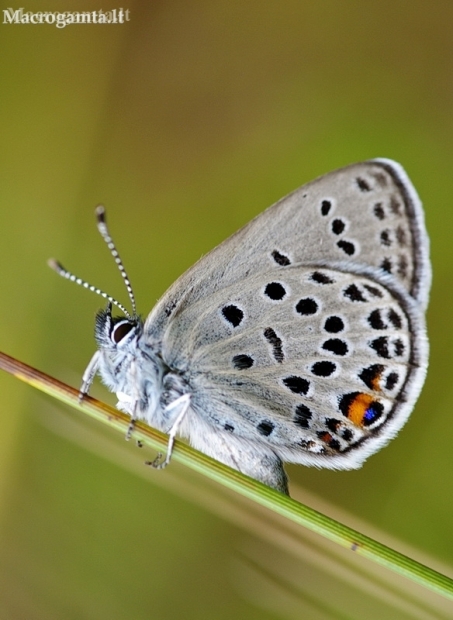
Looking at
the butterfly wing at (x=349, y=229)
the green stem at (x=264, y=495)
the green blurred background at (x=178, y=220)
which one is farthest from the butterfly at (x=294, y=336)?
the green stem at (x=264, y=495)

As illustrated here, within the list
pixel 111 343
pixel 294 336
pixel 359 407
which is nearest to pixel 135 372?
pixel 111 343

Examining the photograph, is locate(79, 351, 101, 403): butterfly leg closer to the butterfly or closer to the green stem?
the butterfly

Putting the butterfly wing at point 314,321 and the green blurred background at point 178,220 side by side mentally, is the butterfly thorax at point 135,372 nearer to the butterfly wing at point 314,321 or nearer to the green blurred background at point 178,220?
the butterfly wing at point 314,321

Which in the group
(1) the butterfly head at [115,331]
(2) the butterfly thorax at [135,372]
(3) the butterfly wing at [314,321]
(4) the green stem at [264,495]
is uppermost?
(3) the butterfly wing at [314,321]

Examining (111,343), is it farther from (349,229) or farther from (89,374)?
(349,229)

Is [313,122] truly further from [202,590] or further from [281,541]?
[202,590]

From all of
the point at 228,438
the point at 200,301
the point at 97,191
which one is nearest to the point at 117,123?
the point at 97,191

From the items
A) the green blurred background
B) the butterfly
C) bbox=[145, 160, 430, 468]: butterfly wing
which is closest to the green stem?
the butterfly
